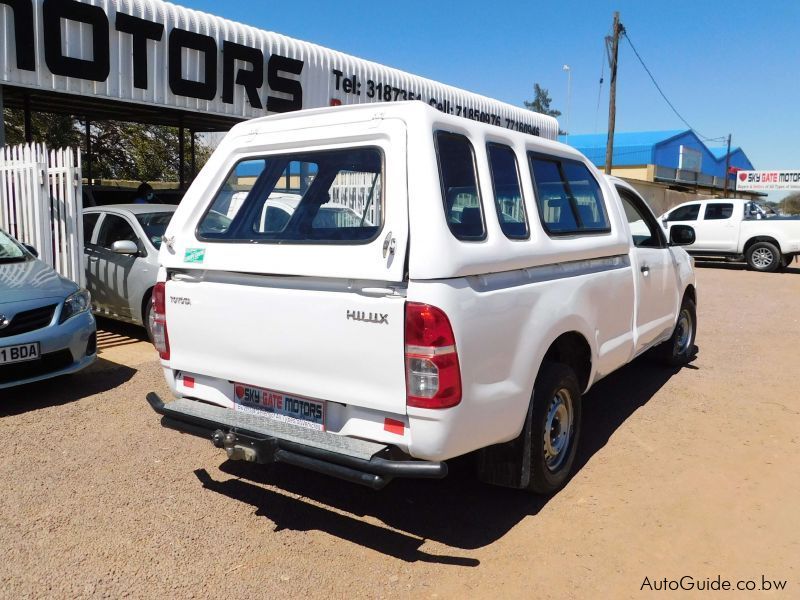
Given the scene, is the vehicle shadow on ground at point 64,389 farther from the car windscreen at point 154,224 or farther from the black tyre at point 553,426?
the black tyre at point 553,426

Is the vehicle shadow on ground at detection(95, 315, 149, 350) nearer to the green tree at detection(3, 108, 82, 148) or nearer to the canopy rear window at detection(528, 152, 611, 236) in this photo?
the canopy rear window at detection(528, 152, 611, 236)

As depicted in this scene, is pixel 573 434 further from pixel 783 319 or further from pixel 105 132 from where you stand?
pixel 105 132

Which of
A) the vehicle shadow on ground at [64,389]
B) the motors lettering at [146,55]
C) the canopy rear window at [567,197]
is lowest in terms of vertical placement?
the vehicle shadow on ground at [64,389]

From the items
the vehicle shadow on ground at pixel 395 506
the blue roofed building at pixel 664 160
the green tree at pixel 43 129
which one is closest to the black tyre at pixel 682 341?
the vehicle shadow on ground at pixel 395 506

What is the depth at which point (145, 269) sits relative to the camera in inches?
285

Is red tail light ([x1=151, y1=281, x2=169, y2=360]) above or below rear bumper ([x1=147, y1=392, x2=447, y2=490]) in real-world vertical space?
above

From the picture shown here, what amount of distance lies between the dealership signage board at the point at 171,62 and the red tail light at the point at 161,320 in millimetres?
6809

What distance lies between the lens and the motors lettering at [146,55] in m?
8.86

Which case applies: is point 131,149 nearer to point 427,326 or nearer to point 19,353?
point 19,353

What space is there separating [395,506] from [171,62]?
914cm

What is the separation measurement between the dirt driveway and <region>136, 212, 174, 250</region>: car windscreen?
8.22 feet

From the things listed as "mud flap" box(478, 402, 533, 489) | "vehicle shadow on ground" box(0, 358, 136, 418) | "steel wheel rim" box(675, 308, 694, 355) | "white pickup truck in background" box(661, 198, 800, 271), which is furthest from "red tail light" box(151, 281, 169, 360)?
"white pickup truck in background" box(661, 198, 800, 271)

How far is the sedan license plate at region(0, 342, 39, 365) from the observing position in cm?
508

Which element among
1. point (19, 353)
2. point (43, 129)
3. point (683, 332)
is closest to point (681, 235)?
point (683, 332)
